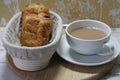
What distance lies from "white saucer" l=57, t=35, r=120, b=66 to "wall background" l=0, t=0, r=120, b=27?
0.14 metres

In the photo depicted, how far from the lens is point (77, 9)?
0.78 m

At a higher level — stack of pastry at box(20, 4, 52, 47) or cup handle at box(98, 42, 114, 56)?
stack of pastry at box(20, 4, 52, 47)

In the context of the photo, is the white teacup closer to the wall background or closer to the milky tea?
the milky tea

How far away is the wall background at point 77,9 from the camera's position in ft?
2.51

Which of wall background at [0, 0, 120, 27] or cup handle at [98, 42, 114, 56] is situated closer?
cup handle at [98, 42, 114, 56]

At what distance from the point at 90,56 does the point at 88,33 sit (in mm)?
56

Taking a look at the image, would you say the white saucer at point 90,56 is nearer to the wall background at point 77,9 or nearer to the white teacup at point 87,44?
the white teacup at point 87,44

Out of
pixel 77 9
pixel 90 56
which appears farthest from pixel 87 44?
pixel 77 9

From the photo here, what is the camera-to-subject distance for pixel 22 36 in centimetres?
60

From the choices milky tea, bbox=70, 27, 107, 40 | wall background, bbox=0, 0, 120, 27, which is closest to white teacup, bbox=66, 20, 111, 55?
milky tea, bbox=70, 27, 107, 40

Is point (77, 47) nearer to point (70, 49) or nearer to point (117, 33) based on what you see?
point (70, 49)

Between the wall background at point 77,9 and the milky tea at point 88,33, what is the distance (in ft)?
0.40

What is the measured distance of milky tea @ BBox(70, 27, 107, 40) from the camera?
630 mm

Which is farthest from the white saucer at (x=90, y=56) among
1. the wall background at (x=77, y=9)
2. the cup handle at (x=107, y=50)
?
the wall background at (x=77, y=9)
